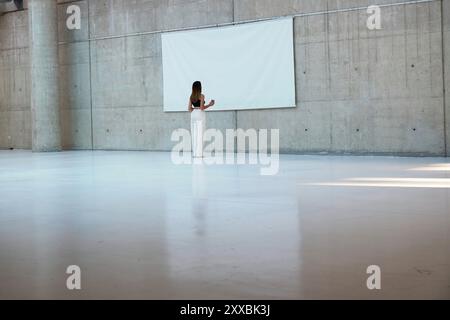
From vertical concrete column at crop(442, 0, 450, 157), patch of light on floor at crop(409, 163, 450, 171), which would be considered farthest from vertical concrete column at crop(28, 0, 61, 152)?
patch of light on floor at crop(409, 163, 450, 171)

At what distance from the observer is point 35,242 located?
5.16 meters

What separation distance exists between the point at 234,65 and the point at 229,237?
12.9 metres

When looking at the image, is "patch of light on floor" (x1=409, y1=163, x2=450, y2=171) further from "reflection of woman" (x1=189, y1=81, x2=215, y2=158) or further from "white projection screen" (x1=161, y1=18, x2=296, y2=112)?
"reflection of woman" (x1=189, y1=81, x2=215, y2=158)

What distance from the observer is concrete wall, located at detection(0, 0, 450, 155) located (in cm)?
1486

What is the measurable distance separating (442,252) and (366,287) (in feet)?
3.63

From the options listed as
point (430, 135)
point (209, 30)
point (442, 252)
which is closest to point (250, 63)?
point (209, 30)

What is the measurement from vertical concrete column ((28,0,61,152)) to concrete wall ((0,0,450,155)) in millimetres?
948

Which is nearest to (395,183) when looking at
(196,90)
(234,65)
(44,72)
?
(196,90)

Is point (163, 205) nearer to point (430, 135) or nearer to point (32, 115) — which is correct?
point (430, 135)

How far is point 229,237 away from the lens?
5.23m

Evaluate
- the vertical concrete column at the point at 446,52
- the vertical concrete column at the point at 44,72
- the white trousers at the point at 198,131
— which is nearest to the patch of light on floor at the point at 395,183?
the vertical concrete column at the point at 446,52

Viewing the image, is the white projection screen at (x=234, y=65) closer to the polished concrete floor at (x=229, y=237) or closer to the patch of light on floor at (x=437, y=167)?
the patch of light on floor at (x=437, y=167)

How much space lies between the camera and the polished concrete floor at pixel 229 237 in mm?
3701
